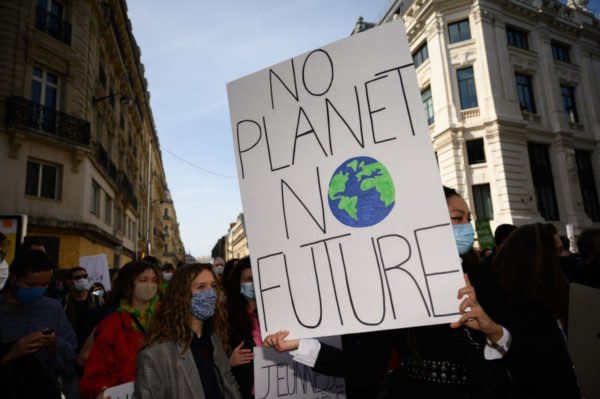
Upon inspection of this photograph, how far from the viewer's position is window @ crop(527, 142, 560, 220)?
65.8 ft

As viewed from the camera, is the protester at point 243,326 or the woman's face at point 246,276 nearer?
the protester at point 243,326

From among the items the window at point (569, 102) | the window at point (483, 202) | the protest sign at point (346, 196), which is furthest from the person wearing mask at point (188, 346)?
the window at point (569, 102)

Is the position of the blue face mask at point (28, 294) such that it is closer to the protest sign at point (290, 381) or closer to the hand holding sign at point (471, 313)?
the protest sign at point (290, 381)

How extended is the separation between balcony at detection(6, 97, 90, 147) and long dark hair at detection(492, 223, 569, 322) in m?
14.4

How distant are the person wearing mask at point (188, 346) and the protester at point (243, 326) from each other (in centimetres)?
25

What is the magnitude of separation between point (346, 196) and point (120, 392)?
1.89 m

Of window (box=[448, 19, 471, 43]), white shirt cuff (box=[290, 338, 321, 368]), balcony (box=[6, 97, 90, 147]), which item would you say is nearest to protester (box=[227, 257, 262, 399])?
white shirt cuff (box=[290, 338, 321, 368])

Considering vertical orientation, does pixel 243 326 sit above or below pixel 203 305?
below

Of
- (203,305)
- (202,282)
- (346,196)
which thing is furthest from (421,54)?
(346,196)

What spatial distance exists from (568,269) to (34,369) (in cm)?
492

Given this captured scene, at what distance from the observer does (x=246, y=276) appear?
346 cm

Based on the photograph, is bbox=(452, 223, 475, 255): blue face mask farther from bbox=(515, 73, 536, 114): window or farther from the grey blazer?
bbox=(515, 73, 536, 114): window

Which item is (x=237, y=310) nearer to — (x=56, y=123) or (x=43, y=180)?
(x=43, y=180)

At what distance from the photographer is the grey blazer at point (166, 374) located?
2074 millimetres
